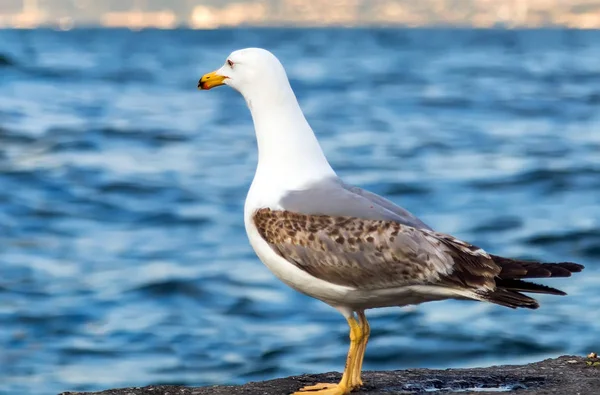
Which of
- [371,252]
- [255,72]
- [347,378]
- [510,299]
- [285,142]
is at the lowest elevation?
[347,378]

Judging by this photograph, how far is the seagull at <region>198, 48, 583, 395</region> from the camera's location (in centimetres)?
545

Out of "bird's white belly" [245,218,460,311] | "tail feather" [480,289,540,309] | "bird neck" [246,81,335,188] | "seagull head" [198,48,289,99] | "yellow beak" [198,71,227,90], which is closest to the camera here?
"tail feather" [480,289,540,309]

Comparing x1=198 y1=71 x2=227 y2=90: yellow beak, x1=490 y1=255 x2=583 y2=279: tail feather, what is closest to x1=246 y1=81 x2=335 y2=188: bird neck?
x1=198 y1=71 x2=227 y2=90: yellow beak

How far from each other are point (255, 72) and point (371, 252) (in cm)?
128

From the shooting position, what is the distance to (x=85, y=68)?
43.1 meters

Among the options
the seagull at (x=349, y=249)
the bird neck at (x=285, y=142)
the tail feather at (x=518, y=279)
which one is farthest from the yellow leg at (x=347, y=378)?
the bird neck at (x=285, y=142)

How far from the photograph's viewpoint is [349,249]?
221 inches

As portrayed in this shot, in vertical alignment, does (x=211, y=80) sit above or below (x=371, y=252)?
above

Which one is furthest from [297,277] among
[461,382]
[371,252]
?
[461,382]

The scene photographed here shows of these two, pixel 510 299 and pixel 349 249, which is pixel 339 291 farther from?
pixel 510 299

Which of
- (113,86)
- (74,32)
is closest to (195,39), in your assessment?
(74,32)

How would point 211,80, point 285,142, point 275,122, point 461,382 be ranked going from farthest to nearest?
point 211,80 < point 275,122 < point 285,142 < point 461,382

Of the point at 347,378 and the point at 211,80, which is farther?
the point at 211,80

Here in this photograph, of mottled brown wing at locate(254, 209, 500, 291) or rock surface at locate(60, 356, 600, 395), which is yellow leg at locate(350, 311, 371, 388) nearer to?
rock surface at locate(60, 356, 600, 395)
